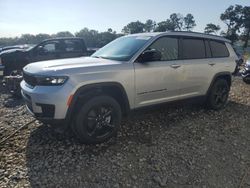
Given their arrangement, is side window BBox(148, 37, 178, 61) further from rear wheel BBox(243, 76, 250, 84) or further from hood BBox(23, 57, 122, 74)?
rear wheel BBox(243, 76, 250, 84)

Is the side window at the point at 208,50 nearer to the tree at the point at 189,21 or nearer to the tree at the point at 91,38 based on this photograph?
the tree at the point at 91,38

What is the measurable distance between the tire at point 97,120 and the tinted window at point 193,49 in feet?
6.82

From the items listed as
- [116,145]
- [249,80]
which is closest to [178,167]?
[116,145]

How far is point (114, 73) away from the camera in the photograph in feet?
13.8

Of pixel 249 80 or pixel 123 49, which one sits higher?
pixel 123 49

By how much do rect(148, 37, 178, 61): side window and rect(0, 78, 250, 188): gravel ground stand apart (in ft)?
4.47

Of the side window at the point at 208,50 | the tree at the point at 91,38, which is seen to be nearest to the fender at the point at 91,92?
the side window at the point at 208,50

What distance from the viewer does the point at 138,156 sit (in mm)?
4047

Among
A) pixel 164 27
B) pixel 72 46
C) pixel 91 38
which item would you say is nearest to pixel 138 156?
pixel 72 46

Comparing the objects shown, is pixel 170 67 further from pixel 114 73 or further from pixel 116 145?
pixel 116 145

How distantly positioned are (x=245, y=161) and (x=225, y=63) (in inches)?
118

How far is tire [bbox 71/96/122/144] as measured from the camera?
4.05m

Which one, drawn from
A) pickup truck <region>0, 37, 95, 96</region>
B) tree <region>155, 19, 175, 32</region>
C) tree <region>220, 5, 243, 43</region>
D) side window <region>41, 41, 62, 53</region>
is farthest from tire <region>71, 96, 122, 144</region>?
tree <region>220, 5, 243, 43</region>

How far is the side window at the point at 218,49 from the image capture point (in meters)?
6.24
